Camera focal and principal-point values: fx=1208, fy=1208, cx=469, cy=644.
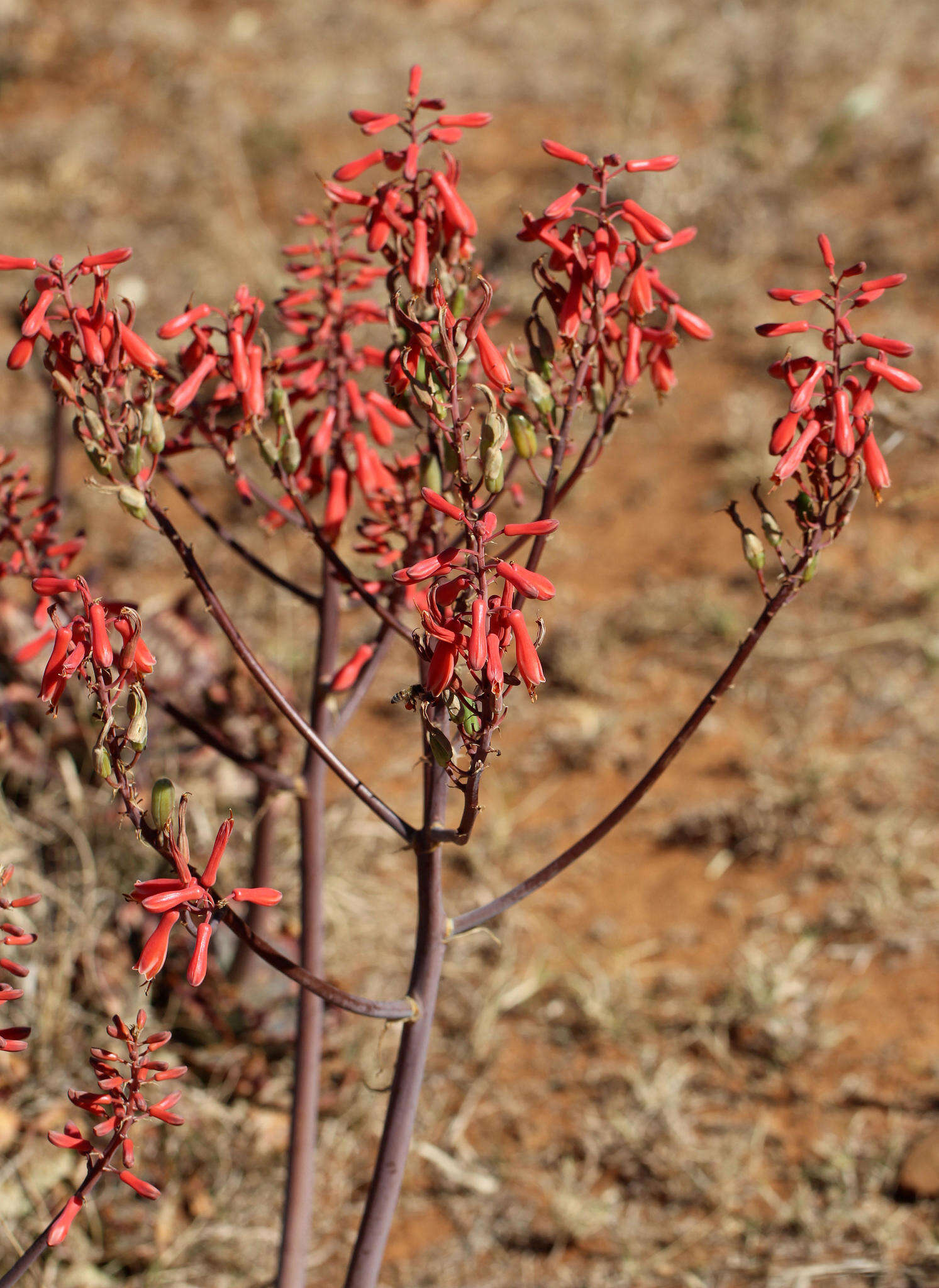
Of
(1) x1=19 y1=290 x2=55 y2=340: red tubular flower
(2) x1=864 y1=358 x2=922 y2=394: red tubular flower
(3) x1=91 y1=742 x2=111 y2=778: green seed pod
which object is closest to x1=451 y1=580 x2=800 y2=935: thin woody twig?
(2) x1=864 y1=358 x2=922 y2=394: red tubular flower

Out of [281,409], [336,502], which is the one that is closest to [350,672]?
[336,502]

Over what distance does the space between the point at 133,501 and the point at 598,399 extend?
2.28 feet

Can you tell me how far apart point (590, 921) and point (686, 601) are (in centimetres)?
160

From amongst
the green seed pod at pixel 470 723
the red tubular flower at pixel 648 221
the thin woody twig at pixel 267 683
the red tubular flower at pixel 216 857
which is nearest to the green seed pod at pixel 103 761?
the red tubular flower at pixel 216 857

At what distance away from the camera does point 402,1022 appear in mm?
1913

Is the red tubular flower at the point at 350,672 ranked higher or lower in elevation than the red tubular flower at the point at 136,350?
lower

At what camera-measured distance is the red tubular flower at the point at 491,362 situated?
1.53 m

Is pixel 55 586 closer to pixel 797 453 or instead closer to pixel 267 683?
pixel 267 683

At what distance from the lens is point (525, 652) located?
53.6 inches

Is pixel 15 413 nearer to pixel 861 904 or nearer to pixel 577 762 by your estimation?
pixel 577 762

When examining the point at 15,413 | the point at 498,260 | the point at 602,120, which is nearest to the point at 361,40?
the point at 602,120

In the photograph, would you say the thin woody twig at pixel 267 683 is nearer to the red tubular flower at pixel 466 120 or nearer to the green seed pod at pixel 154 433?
the green seed pod at pixel 154 433

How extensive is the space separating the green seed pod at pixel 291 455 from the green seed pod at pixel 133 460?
203mm

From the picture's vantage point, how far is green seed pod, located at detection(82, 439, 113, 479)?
5.25ft
